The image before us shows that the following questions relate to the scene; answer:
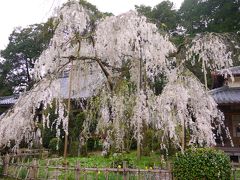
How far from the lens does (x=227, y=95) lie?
14.0 meters

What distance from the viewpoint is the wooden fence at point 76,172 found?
702 centimetres

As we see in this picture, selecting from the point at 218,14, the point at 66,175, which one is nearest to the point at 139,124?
the point at 66,175

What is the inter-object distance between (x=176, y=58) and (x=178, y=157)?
3839mm

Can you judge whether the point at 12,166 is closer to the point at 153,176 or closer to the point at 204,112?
the point at 153,176

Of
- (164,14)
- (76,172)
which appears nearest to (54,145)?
(76,172)

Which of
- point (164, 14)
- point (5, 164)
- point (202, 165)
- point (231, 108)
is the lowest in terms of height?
point (5, 164)

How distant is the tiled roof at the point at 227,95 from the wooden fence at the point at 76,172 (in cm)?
703

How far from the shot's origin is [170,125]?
743 centimetres

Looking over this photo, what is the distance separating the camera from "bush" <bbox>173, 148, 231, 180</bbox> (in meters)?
6.77

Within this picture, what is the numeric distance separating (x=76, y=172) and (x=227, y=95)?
30.7ft

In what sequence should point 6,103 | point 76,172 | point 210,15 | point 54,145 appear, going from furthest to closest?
point 210,15 → point 6,103 → point 54,145 → point 76,172

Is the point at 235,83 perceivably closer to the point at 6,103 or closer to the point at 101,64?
the point at 101,64

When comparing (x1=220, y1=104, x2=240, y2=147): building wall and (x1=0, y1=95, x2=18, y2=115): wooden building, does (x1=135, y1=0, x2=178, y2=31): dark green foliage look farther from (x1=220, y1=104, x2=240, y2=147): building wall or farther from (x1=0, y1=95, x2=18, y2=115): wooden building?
(x1=0, y1=95, x2=18, y2=115): wooden building

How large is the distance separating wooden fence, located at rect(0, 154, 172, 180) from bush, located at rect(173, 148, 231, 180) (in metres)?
0.43
